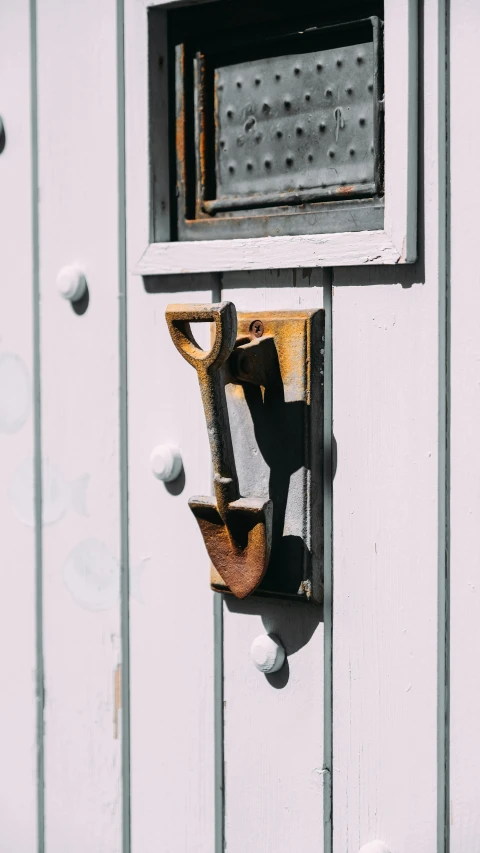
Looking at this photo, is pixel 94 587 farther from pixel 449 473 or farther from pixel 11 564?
pixel 449 473

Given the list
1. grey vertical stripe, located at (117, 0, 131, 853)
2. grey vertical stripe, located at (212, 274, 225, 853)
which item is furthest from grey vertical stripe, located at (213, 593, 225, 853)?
grey vertical stripe, located at (117, 0, 131, 853)

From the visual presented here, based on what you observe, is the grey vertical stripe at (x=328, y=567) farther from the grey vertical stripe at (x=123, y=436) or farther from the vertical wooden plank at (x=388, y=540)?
the grey vertical stripe at (x=123, y=436)

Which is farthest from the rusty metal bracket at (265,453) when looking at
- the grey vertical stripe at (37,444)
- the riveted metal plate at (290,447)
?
the grey vertical stripe at (37,444)

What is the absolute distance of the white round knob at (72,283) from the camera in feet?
3.02

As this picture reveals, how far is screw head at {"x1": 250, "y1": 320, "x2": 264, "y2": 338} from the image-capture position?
0.80m

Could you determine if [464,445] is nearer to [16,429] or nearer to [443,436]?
[443,436]

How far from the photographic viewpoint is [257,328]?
0.80 m

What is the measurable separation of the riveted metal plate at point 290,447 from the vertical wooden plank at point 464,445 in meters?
0.11

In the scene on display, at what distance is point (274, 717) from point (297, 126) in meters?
0.49

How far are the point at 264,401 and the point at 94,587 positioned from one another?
0.89ft

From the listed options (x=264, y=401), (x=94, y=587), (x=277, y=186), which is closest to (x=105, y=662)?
(x=94, y=587)

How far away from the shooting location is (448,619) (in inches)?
28.5

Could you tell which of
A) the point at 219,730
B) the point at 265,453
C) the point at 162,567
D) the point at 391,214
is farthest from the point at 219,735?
the point at 391,214

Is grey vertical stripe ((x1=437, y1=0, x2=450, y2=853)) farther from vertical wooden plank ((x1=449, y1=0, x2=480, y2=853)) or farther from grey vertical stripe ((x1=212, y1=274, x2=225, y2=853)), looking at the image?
grey vertical stripe ((x1=212, y1=274, x2=225, y2=853))
